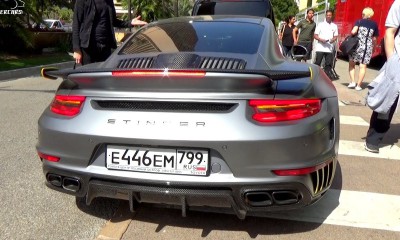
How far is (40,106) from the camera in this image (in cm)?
697

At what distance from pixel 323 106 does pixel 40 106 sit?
18.7 feet

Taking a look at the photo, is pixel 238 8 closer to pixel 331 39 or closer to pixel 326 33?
pixel 326 33

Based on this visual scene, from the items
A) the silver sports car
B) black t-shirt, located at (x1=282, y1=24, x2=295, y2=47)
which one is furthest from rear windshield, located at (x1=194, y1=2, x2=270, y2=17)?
the silver sports car

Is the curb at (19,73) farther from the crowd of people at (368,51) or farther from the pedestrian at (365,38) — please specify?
the pedestrian at (365,38)

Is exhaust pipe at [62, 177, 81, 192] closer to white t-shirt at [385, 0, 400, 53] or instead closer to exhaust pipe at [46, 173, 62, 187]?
exhaust pipe at [46, 173, 62, 187]

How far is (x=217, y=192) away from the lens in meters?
2.33

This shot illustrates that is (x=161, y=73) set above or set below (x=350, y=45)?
above

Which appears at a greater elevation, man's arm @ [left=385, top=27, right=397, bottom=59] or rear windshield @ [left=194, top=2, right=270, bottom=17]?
man's arm @ [left=385, top=27, right=397, bottom=59]

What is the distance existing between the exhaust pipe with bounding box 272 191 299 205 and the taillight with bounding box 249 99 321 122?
46cm

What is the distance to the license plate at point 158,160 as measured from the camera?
2340mm

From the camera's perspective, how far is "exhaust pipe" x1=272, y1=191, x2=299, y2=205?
7.90 feet

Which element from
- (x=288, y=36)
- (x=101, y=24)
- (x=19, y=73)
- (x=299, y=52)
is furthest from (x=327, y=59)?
(x=19, y=73)

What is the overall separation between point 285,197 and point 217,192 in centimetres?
45

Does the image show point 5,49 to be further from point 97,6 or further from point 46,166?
point 46,166
